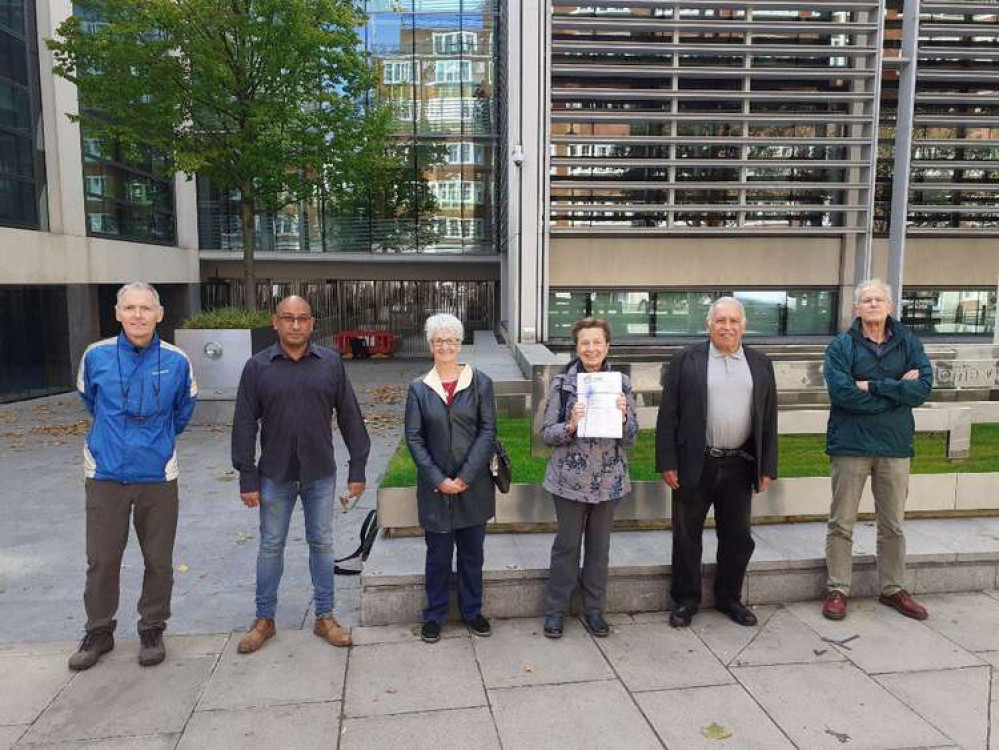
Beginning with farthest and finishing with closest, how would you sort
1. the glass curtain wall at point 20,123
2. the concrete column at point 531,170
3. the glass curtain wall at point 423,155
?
the glass curtain wall at point 423,155 < the glass curtain wall at point 20,123 < the concrete column at point 531,170

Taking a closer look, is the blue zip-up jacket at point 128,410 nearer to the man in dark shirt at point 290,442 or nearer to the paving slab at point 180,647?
the man in dark shirt at point 290,442

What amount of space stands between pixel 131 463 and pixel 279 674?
1449mm

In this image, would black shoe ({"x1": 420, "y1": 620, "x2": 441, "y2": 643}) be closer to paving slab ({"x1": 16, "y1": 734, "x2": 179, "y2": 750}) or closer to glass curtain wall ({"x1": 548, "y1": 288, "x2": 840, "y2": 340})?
paving slab ({"x1": 16, "y1": 734, "x2": 179, "y2": 750})

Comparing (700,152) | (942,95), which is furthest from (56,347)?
(942,95)

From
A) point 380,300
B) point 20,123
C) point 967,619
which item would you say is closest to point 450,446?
point 967,619

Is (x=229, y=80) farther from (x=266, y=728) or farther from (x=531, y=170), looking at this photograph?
(x=266, y=728)

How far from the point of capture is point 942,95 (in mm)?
15766

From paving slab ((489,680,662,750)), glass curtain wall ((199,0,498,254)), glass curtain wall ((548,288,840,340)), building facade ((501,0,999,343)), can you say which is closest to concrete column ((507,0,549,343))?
building facade ((501,0,999,343))

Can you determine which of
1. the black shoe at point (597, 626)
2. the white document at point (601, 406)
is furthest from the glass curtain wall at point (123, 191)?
the black shoe at point (597, 626)

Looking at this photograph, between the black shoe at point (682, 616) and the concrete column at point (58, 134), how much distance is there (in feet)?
56.7

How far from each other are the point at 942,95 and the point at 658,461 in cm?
1568

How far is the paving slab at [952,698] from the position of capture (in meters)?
3.50

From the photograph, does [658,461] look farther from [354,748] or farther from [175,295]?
[175,295]

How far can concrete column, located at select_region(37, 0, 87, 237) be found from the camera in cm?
1641
